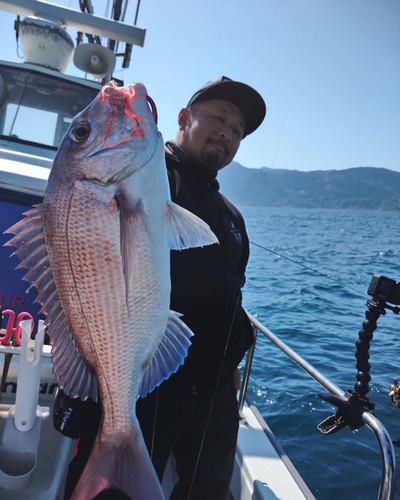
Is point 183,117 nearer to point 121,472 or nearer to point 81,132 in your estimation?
point 81,132

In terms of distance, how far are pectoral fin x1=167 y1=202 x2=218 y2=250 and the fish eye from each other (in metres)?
0.38

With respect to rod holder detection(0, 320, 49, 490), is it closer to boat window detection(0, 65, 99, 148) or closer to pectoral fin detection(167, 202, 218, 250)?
pectoral fin detection(167, 202, 218, 250)

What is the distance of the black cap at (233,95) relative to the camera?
2.21m

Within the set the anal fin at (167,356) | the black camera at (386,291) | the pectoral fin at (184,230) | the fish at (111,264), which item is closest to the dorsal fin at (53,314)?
the fish at (111,264)

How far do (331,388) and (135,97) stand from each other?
171cm

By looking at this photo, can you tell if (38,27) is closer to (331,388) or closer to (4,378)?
(4,378)

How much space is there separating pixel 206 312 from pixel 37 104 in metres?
3.71

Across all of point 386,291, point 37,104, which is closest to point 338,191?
point 37,104

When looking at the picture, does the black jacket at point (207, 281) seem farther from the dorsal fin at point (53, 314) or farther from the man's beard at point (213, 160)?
the dorsal fin at point (53, 314)

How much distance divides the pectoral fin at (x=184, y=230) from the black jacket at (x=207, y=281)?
16.4 inches

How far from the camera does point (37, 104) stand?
452 cm

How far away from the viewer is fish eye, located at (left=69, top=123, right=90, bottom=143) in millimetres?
1448

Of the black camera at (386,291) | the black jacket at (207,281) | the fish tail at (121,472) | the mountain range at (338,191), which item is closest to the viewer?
the fish tail at (121,472)

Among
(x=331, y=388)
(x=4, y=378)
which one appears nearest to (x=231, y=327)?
(x=331, y=388)
